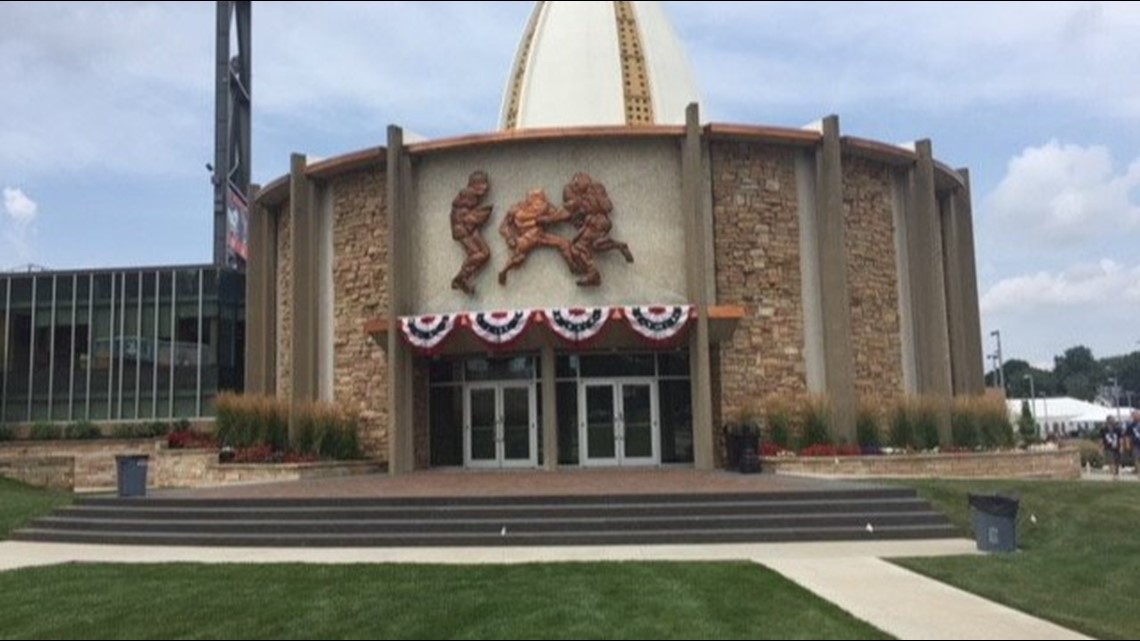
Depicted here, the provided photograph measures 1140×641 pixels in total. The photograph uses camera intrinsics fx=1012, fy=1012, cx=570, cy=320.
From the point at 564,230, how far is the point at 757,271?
460cm

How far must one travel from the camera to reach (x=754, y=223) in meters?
23.7

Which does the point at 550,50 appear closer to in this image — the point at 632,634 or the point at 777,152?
the point at 777,152

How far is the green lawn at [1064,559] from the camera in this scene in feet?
29.5

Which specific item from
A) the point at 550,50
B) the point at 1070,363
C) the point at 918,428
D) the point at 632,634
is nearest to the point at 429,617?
the point at 632,634

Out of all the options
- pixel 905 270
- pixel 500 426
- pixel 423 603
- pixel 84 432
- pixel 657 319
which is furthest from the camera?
pixel 84 432

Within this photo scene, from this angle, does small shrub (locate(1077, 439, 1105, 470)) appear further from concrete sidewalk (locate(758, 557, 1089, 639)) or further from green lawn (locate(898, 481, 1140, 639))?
concrete sidewalk (locate(758, 557, 1089, 639))

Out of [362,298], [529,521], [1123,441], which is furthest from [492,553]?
[1123,441]

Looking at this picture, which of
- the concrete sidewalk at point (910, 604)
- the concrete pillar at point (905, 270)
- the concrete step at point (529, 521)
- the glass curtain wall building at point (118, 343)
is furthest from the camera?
the glass curtain wall building at point (118, 343)

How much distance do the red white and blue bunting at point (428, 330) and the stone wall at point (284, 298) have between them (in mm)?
4991

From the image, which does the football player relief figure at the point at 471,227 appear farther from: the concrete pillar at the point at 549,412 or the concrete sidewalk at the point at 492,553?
the concrete sidewalk at the point at 492,553

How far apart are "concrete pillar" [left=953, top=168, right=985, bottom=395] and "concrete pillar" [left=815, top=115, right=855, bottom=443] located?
21.8 feet

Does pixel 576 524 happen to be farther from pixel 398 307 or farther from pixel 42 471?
pixel 42 471

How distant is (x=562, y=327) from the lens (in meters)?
22.1

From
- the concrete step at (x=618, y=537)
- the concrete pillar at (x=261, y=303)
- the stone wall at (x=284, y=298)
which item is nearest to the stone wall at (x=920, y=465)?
the concrete step at (x=618, y=537)
